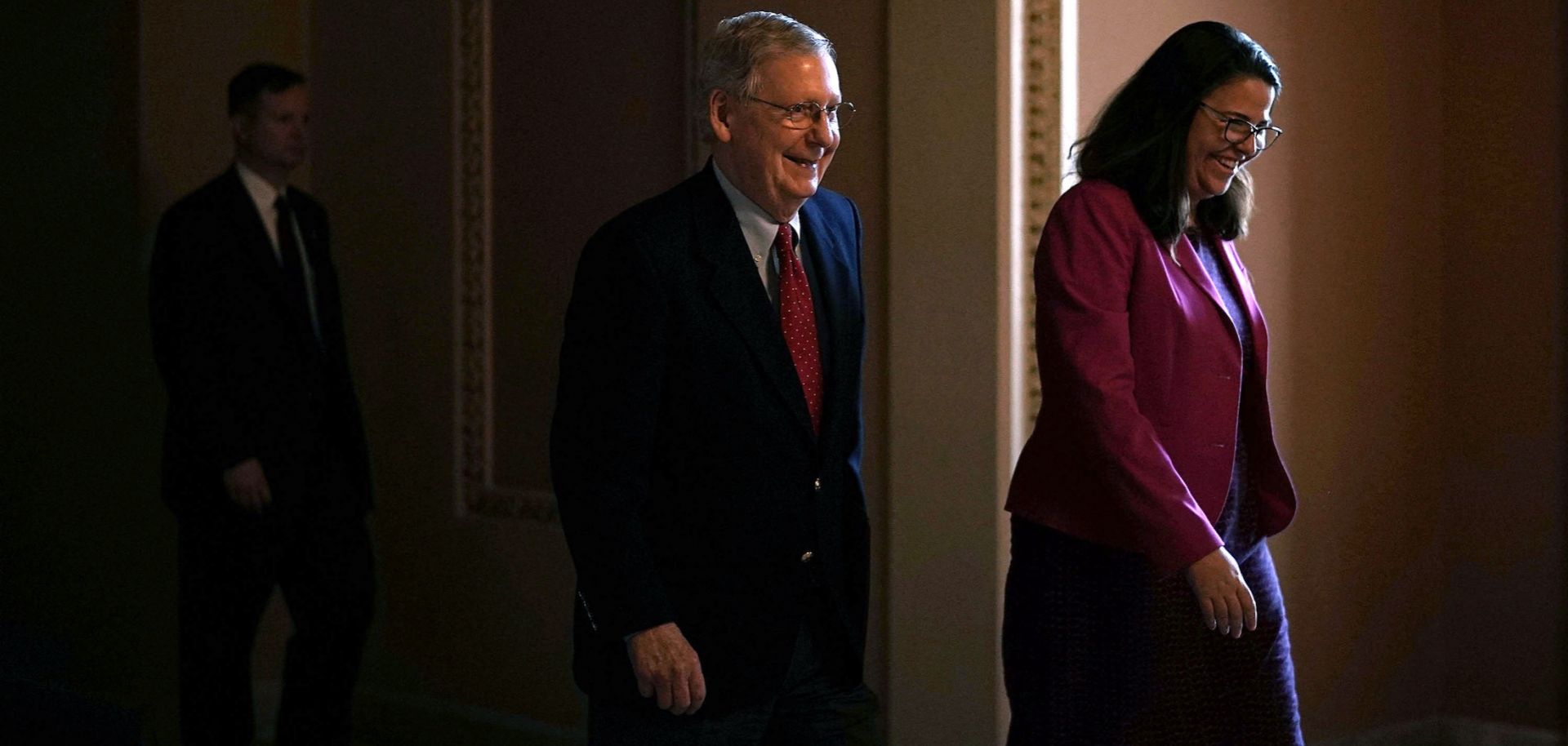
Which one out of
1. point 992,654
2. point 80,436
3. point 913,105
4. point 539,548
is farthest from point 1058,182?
point 80,436

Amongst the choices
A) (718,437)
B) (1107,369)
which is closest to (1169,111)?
(1107,369)

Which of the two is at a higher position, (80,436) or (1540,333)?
(1540,333)

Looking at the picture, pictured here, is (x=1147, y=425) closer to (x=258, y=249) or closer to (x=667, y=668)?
(x=667, y=668)

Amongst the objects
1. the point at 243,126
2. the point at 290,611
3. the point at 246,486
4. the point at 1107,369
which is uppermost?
A: the point at 243,126

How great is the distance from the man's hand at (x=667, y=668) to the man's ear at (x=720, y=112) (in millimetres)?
576

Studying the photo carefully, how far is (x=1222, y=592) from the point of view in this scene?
190 cm

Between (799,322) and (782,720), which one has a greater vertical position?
(799,322)

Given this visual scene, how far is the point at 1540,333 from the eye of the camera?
3.70 meters

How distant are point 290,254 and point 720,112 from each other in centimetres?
226

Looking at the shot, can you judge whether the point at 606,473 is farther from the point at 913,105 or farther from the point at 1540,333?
the point at 1540,333

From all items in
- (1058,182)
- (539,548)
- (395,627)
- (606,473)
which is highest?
(1058,182)

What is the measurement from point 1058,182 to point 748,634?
140cm

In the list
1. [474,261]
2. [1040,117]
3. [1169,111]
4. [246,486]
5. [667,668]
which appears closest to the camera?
[667,668]

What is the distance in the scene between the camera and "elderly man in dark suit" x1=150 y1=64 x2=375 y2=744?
148 inches
